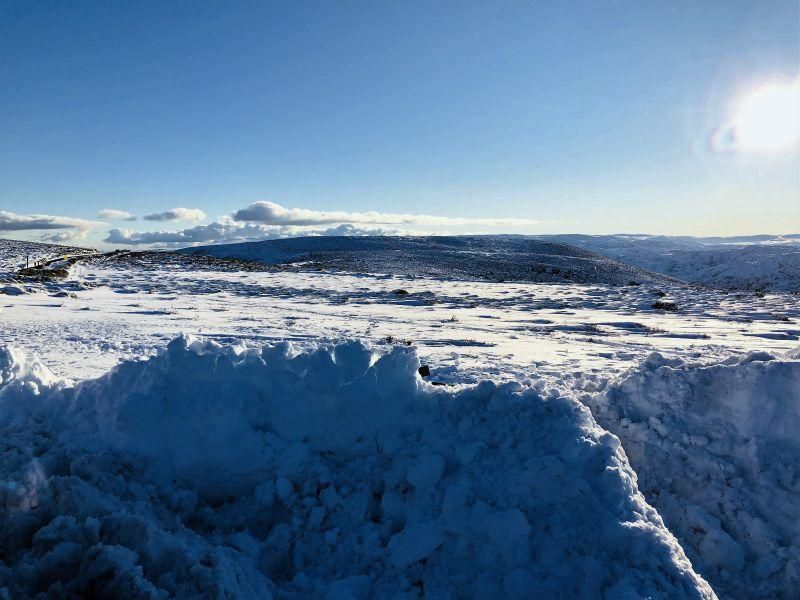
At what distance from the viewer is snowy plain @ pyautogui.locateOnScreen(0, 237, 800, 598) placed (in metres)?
3.74

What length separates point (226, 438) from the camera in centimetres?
512

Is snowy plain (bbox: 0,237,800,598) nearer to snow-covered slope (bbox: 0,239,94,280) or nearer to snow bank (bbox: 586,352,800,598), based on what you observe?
snow bank (bbox: 586,352,800,598)

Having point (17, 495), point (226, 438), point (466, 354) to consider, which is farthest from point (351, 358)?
point (466, 354)

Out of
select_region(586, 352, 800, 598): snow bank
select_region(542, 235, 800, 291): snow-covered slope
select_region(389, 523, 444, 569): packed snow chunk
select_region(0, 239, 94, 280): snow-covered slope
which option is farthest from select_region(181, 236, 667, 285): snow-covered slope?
select_region(389, 523, 444, 569): packed snow chunk

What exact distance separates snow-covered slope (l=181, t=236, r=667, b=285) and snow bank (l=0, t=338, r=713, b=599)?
31.3m

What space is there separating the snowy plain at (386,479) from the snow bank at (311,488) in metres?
0.02

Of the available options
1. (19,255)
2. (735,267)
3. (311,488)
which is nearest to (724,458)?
(311,488)

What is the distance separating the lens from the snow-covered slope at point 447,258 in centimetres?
4209

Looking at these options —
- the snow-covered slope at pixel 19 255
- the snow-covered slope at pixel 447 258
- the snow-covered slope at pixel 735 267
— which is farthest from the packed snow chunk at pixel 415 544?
the snow-covered slope at pixel 735 267

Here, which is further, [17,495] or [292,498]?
[292,498]

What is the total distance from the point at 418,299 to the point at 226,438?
696 inches

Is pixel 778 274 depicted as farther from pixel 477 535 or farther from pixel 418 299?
pixel 477 535

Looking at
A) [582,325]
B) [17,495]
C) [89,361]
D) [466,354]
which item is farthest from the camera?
[582,325]

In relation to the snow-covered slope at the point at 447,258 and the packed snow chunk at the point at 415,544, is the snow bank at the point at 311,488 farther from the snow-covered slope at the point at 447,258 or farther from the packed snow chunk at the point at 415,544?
the snow-covered slope at the point at 447,258
